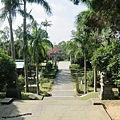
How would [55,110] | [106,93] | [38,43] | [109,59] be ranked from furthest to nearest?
[38,43]
[109,59]
[106,93]
[55,110]

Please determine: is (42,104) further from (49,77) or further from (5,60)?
(49,77)

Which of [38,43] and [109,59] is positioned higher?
[38,43]

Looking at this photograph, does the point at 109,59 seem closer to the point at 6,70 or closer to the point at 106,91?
the point at 106,91

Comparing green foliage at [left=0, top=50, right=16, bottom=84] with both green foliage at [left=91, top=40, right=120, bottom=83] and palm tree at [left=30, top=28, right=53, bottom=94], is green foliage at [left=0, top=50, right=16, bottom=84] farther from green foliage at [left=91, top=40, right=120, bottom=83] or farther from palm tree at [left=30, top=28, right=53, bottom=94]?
green foliage at [left=91, top=40, right=120, bottom=83]

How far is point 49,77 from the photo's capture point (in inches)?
1132

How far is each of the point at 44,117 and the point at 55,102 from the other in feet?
7.09

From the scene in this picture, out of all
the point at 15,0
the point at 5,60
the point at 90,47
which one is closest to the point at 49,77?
the point at 90,47

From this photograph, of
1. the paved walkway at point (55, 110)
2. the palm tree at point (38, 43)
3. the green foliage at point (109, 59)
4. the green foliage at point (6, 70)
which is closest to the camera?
the paved walkway at point (55, 110)

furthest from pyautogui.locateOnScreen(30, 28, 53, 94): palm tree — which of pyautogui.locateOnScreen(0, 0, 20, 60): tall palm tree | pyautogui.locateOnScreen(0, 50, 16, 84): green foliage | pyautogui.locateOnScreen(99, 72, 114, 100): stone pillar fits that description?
pyautogui.locateOnScreen(99, 72, 114, 100): stone pillar

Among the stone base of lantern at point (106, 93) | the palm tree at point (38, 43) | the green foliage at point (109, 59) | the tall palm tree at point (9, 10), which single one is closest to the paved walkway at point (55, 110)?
the stone base of lantern at point (106, 93)

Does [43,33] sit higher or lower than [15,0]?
lower

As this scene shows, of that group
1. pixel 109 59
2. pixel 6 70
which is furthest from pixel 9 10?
pixel 109 59

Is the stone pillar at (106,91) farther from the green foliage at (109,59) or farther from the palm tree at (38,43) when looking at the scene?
the palm tree at (38,43)

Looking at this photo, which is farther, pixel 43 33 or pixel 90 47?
pixel 90 47
